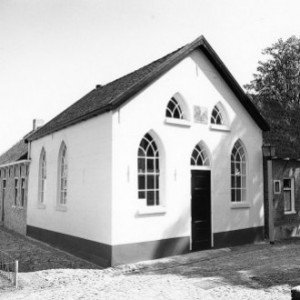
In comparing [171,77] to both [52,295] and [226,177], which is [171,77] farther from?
[52,295]

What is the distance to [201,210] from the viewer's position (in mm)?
12445

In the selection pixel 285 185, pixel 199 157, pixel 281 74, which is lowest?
pixel 285 185

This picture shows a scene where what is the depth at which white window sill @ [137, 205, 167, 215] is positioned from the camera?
1069 cm

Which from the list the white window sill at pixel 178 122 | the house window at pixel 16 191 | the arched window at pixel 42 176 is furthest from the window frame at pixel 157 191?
the house window at pixel 16 191

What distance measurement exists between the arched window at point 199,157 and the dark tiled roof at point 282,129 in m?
4.13

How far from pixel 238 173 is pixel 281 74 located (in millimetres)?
18926

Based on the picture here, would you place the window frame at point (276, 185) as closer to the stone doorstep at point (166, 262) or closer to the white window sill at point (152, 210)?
the stone doorstep at point (166, 262)

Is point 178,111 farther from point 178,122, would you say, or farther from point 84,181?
point 84,181

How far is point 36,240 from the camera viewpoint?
1578cm

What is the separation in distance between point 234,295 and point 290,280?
1774mm

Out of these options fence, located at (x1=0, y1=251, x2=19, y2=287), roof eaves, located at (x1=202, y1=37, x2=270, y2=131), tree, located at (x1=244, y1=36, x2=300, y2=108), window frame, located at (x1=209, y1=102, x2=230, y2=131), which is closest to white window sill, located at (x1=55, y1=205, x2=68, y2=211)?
fence, located at (x1=0, y1=251, x2=19, y2=287)

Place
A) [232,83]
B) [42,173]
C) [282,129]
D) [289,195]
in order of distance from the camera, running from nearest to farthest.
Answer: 1. [232,83]
2. [289,195]
3. [42,173]
4. [282,129]

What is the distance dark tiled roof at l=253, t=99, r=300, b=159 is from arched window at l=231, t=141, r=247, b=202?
2140 millimetres

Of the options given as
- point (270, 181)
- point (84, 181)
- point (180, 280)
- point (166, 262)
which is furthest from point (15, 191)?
point (180, 280)
